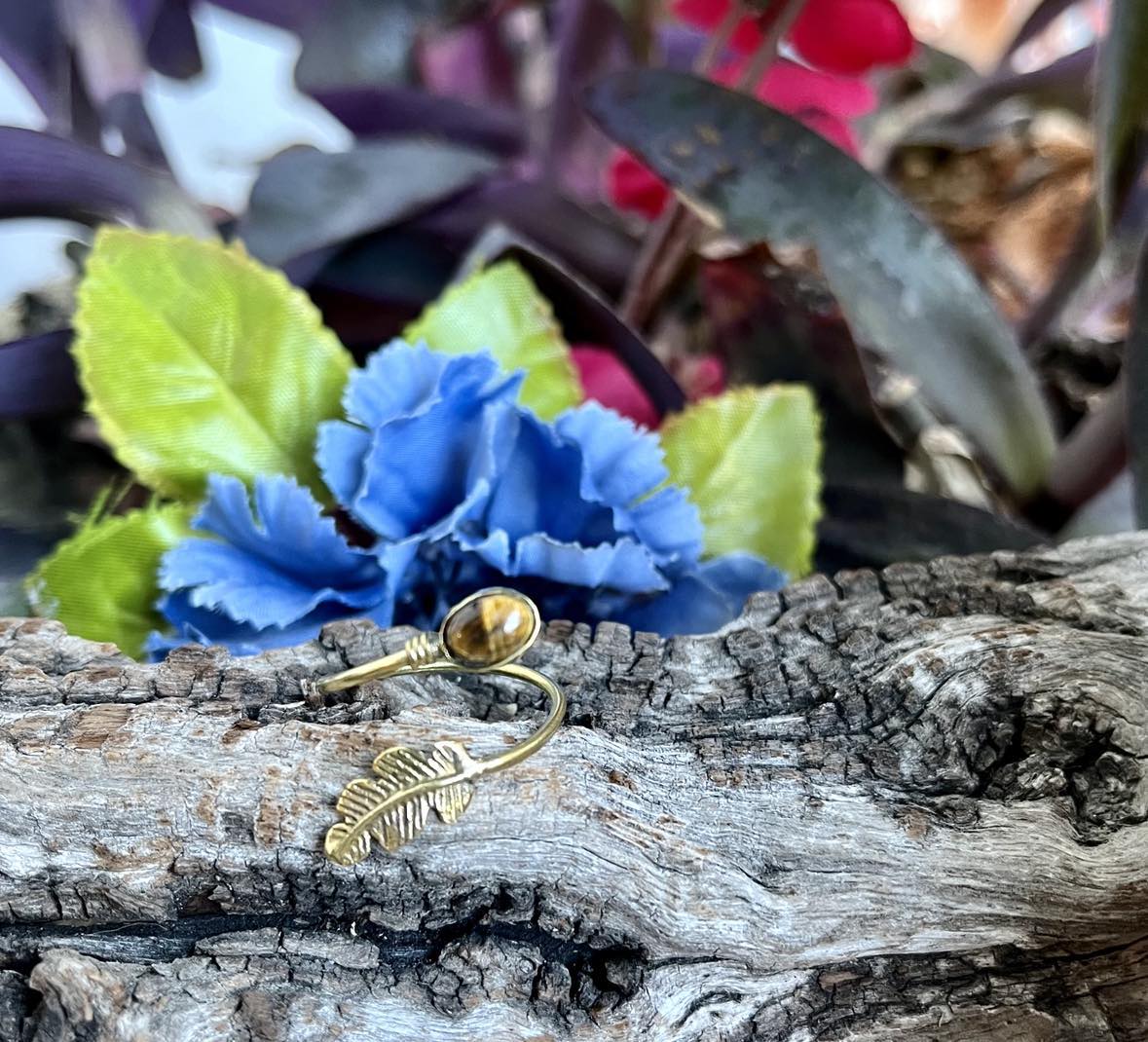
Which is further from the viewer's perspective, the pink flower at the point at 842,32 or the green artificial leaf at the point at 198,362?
the pink flower at the point at 842,32

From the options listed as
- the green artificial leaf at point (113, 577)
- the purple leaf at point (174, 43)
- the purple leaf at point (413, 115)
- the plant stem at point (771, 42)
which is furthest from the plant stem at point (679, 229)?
the purple leaf at point (174, 43)

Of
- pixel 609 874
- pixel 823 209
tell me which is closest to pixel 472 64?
pixel 823 209

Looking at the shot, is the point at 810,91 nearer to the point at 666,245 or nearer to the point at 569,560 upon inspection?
the point at 666,245

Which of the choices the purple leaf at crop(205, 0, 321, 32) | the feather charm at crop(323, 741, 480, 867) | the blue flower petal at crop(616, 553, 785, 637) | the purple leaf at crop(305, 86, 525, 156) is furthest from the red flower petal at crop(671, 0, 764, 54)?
the feather charm at crop(323, 741, 480, 867)

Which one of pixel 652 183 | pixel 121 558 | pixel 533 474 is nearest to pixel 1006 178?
pixel 652 183

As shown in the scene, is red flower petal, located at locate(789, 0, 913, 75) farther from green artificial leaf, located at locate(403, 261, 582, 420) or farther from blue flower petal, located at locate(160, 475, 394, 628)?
blue flower petal, located at locate(160, 475, 394, 628)

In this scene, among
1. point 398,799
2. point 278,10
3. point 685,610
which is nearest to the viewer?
point 398,799

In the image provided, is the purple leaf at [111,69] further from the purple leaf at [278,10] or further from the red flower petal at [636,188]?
the red flower petal at [636,188]
